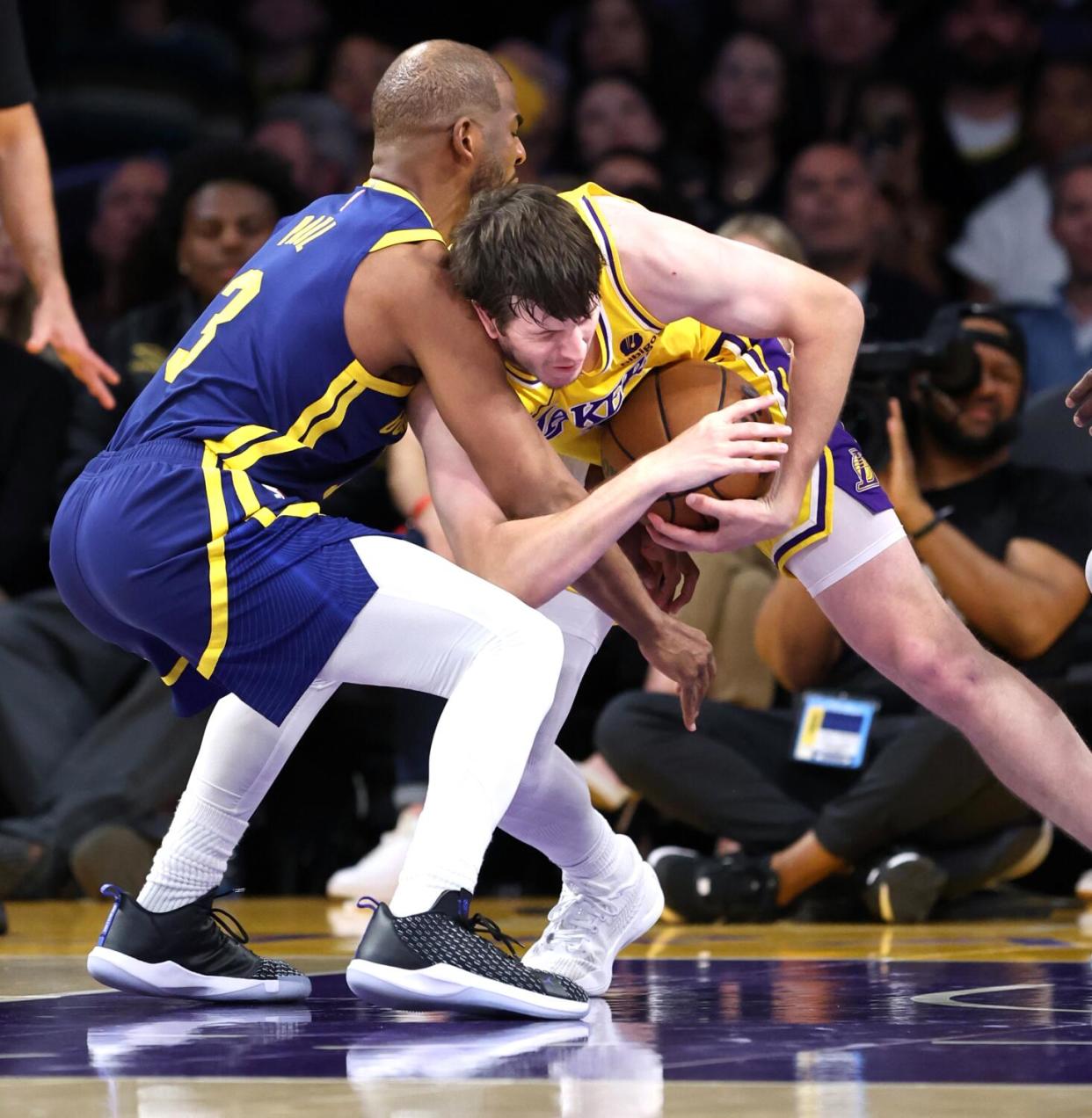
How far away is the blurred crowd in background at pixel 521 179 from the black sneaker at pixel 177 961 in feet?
6.45

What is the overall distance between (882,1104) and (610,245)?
4.81ft

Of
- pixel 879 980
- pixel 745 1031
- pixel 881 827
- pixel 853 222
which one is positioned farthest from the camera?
pixel 853 222

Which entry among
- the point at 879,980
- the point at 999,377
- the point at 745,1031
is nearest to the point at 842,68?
the point at 999,377

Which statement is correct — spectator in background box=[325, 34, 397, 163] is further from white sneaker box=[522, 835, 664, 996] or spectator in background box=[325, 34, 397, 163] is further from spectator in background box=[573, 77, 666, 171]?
white sneaker box=[522, 835, 664, 996]

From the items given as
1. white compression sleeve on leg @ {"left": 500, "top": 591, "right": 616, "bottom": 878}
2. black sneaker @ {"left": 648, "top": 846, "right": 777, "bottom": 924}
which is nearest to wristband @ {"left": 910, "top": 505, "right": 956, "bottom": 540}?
black sneaker @ {"left": 648, "top": 846, "right": 777, "bottom": 924}

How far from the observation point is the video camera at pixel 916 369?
4852 millimetres

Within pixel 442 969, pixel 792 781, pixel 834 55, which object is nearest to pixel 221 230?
pixel 792 781

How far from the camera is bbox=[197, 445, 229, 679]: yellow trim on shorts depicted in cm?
276

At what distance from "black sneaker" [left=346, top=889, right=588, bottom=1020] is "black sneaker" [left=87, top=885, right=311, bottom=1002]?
0.46 meters

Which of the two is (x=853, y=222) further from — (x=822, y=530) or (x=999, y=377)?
(x=822, y=530)

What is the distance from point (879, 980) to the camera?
10.6ft

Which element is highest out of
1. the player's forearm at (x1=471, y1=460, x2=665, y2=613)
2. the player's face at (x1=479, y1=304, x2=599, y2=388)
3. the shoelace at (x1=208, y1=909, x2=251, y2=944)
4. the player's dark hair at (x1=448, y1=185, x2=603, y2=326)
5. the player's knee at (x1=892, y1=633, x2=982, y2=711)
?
the player's dark hair at (x1=448, y1=185, x2=603, y2=326)

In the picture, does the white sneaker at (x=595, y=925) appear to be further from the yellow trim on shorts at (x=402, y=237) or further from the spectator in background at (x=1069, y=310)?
the spectator in background at (x=1069, y=310)

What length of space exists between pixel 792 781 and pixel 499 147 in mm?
2435
